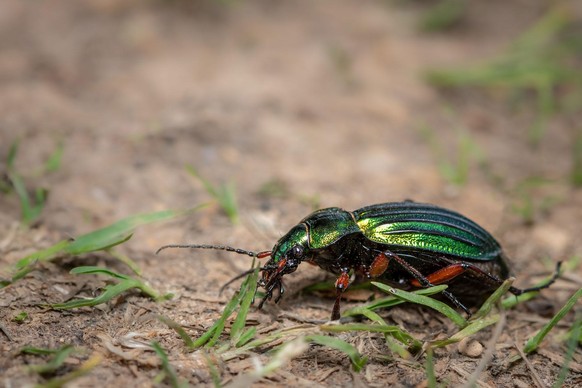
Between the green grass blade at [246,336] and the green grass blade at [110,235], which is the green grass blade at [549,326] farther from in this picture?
the green grass blade at [110,235]

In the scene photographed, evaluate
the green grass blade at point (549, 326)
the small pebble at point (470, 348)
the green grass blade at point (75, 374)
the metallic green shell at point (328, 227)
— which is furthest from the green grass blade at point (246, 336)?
the green grass blade at point (549, 326)

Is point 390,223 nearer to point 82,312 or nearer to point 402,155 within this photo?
point 82,312

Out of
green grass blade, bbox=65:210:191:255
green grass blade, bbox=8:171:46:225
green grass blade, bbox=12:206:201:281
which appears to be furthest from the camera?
green grass blade, bbox=8:171:46:225

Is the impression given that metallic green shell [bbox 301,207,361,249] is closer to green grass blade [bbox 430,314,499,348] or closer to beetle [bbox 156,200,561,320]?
beetle [bbox 156,200,561,320]

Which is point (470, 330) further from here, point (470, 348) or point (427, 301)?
point (427, 301)

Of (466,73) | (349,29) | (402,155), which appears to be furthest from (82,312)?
(349,29)

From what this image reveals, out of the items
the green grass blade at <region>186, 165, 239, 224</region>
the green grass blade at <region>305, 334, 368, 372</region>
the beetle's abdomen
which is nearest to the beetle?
the beetle's abdomen

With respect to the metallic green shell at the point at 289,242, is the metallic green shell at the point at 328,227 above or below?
above
